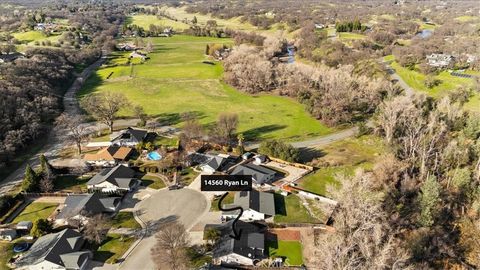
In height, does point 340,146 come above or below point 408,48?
below

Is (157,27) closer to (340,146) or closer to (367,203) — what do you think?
(340,146)

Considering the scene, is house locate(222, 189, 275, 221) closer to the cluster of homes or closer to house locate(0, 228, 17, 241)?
the cluster of homes

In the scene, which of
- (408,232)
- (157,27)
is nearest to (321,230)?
(408,232)

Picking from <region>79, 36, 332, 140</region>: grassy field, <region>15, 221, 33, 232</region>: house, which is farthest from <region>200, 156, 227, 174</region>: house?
<region>15, 221, 33, 232</region>: house

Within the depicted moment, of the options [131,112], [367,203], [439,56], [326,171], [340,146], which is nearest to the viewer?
[367,203]

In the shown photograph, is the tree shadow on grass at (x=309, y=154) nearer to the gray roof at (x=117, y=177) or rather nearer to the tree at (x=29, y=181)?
the gray roof at (x=117, y=177)

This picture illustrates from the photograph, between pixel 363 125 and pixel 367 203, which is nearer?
pixel 367 203

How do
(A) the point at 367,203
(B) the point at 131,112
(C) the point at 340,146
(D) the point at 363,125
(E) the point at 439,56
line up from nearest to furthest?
(A) the point at 367,203, (C) the point at 340,146, (D) the point at 363,125, (B) the point at 131,112, (E) the point at 439,56
